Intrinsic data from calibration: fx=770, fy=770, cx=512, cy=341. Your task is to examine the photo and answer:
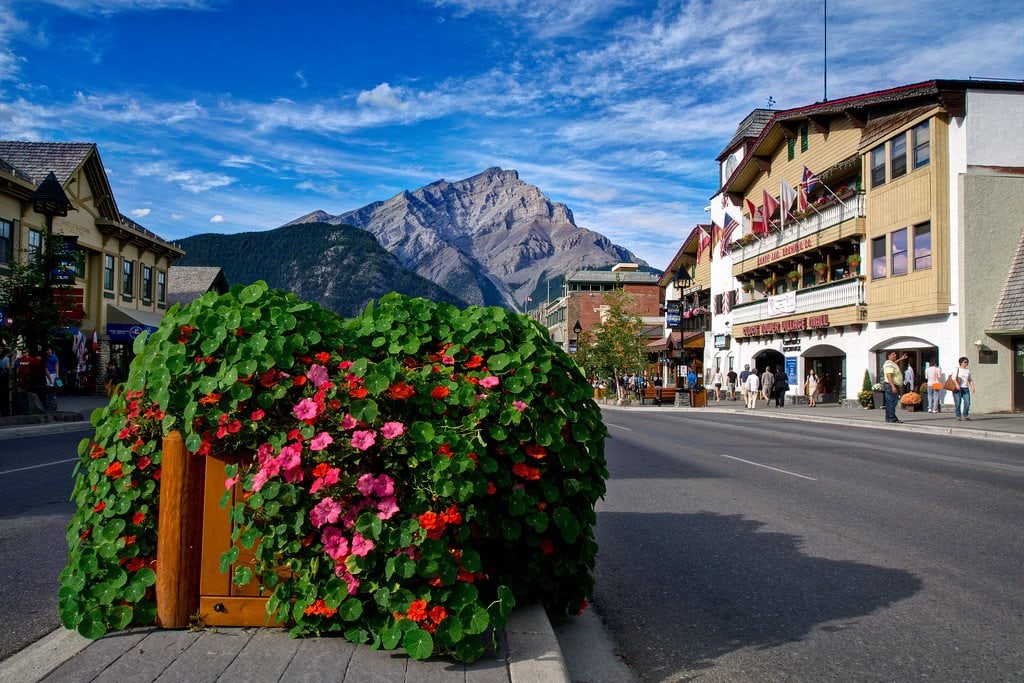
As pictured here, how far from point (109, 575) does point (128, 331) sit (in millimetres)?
38032

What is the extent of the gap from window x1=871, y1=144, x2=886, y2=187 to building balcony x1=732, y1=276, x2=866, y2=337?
3.79 meters

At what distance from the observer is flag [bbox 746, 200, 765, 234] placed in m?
38.8

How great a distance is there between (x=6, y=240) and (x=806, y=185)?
32.2m

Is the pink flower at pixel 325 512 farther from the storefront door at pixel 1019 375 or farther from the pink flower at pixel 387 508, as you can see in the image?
the storefront door at pixel 1019 375

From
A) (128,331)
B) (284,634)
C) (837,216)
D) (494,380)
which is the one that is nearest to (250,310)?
→ (494,380)

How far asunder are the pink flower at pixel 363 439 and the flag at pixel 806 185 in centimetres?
3333

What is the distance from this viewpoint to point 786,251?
3581 cm

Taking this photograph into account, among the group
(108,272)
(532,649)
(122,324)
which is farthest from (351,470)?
(108,272)

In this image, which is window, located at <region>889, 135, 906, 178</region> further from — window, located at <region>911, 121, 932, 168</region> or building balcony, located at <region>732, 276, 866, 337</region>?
building balcony, located at <region>732, 276, 866, 337</region>

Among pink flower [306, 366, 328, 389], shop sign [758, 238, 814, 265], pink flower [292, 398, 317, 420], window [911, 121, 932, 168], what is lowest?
pink flower [292, 398, 317, 420]

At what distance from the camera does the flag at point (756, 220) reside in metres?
38.8

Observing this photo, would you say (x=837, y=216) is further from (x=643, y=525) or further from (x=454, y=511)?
(x=454, y=511)

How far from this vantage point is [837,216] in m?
31.2

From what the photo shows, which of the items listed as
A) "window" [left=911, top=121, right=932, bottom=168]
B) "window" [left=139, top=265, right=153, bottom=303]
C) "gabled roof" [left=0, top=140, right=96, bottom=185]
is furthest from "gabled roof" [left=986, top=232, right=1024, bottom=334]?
"window" [left=139, top=265, right=153, bottom=303]
